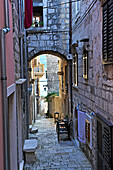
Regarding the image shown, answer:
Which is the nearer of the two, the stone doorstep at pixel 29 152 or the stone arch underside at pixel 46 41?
the stone doorstep at pixel 29 152

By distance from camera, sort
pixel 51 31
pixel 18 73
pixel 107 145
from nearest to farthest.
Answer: pixel 107 145 → pixel 18 73 → pixel 51 31

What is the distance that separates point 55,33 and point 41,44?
99 centimetres

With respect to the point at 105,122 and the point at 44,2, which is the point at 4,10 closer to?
the point at 105,122

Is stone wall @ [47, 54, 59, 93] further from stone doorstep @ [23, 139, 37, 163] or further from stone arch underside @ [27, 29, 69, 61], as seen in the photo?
stone doorstep @ [23, 139, 37, 163]

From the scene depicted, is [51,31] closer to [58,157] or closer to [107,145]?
[58,157]

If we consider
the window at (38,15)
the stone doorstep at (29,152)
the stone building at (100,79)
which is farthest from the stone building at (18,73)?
the window at (38,15)

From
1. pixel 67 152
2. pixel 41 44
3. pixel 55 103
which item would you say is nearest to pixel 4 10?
pixel 67 152

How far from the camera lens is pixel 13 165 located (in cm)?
455

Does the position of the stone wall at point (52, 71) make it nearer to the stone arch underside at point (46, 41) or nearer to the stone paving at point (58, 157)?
the stone arch underside at point (46, 41)

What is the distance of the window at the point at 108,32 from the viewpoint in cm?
417

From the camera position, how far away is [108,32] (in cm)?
438

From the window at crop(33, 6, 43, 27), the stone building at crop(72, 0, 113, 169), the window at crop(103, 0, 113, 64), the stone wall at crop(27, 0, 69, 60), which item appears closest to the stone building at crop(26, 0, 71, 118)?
the stone wall at crop(27, 0, 69, 60)

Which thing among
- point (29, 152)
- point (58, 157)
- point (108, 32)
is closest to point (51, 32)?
point (58, 157)

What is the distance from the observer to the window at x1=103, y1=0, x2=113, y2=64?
164 inches
